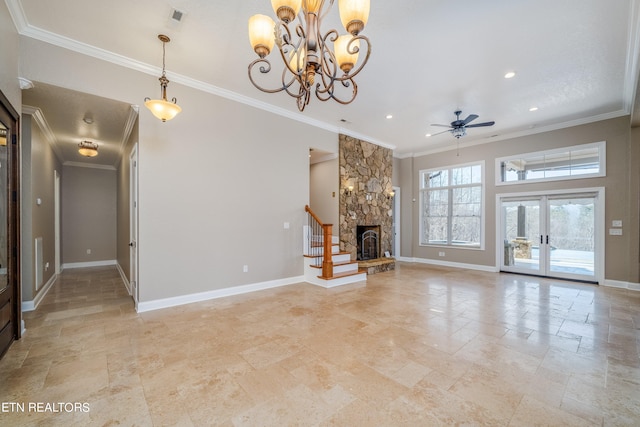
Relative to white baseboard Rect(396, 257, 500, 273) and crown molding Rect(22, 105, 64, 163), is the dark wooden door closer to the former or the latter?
crown molding Rect(22, 105, 64, 163)

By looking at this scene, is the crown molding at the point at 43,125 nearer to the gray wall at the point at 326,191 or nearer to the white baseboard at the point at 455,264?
the gray wall at the point at 326,191

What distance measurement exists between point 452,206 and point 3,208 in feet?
29.2

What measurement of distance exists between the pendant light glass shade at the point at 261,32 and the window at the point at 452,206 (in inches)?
282

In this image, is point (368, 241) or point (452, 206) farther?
point (452, 206)

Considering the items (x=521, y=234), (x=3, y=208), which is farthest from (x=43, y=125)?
(x=521, y=234)

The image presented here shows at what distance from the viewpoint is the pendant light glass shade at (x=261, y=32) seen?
2.09 m

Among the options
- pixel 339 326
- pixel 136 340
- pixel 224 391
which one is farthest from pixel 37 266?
pixel 339 326

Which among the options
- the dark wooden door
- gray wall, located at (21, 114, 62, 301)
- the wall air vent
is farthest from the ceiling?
the dark wooden door

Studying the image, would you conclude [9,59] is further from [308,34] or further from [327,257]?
[327,257]

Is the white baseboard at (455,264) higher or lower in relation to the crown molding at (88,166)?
lower

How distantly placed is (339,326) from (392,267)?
4.18 m

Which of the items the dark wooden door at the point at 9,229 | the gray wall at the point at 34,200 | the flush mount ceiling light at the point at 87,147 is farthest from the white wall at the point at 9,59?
the flush mount ceiling light at the point at 87,147

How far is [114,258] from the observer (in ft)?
26.8

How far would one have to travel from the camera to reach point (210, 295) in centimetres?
449
